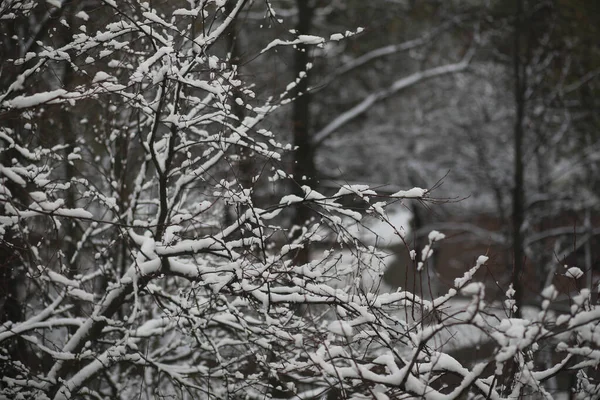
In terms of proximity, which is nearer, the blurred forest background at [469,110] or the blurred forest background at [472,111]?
the blurred forest background at [469,110]

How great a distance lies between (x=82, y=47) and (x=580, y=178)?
522 inches

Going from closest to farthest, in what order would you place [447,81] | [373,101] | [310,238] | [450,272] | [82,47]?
1. [82,47]
2. [310,238]
3. [373,101]
4. [447,81]
5. [450,272]

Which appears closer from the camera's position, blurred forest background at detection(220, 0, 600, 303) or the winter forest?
the winter forest

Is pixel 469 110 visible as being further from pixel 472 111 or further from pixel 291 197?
pixel 291 197

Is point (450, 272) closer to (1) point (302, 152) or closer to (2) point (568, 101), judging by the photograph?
(2) point (568, 101)

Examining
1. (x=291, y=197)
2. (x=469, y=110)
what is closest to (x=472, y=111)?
(x=469, y=110)

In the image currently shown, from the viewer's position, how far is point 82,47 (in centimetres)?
356

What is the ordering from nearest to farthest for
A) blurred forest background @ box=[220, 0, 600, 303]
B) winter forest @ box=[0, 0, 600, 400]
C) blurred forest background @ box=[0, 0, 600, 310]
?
winter forest @ box=[0, 0, 600, 400]
blurred forest background @ box=[0, 0, 600, 310]
blurred forest background @ box=[220, 0, 600, 303]

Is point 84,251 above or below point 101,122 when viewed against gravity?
below

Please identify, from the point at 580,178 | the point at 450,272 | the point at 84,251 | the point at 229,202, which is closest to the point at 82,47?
the point at 229,202

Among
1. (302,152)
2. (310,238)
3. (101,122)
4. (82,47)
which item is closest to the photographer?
(82,47)

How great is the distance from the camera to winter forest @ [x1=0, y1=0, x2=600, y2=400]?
129 inches

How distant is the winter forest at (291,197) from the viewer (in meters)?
3.27

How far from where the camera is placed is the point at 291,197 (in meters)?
3.78
